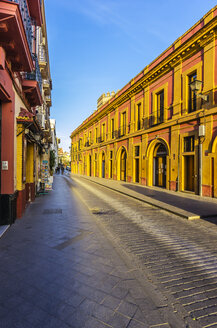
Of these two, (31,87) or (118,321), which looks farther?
(31,87)

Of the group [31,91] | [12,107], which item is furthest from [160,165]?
[12,107]

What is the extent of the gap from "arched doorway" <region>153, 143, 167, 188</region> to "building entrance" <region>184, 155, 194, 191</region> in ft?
7.68

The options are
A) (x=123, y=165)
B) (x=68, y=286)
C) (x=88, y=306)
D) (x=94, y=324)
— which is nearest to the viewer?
(x=94, y=324)

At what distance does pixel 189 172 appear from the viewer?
12.8 m

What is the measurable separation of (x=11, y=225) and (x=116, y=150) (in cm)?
1828

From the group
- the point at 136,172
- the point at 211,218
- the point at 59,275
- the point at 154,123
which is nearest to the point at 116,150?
the point at 136,172

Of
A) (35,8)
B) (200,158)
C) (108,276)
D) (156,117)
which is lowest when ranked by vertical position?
(108,276)

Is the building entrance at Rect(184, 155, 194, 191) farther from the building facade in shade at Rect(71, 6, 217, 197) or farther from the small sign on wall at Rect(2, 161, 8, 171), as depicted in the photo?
the small sign on wall at Rect(2, 161, 8, 171)

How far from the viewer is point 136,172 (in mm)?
19672

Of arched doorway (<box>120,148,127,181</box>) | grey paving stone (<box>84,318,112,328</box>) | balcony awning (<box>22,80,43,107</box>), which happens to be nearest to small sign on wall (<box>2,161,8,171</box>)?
balcony awning (<box>22,80,43,107</box>)

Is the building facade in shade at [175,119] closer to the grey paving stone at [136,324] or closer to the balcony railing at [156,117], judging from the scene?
the balcony railing at [156,117]

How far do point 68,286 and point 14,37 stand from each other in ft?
17.9

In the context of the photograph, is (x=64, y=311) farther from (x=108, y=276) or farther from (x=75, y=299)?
(x=108, y=276)

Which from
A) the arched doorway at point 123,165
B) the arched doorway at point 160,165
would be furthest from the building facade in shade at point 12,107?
the arched doorway at point 123,165
